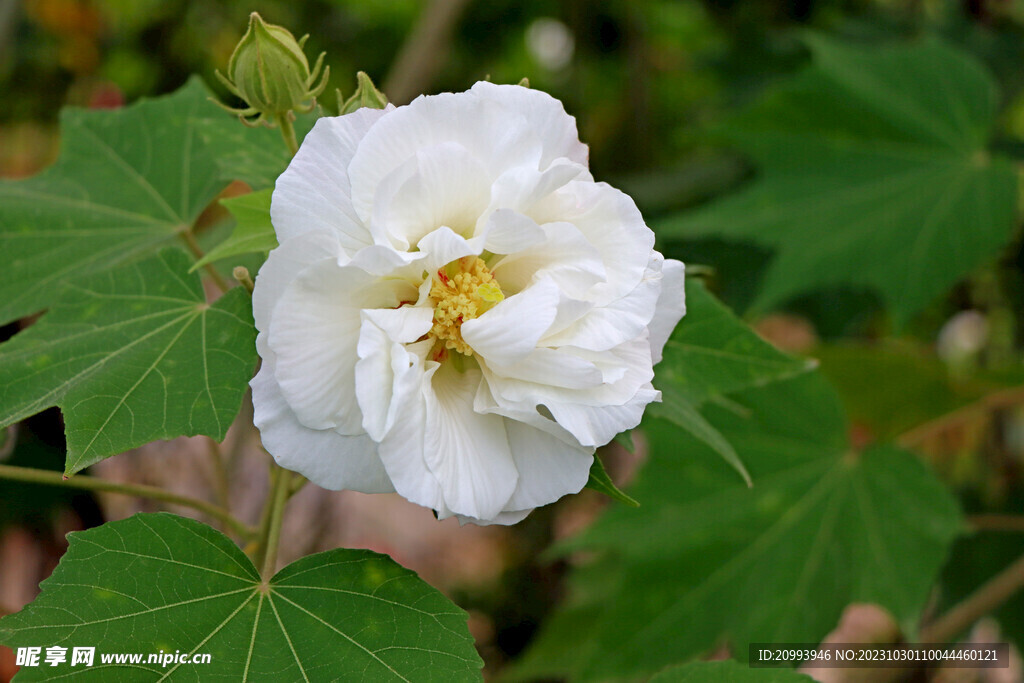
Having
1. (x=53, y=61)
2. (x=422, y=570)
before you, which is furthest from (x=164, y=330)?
(x=53, y=61)

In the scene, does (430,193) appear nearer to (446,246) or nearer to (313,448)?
(446,246)

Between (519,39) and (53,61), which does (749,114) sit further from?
(53,61)

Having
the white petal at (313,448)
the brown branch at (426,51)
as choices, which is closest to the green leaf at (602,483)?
the white petal at (313,448)

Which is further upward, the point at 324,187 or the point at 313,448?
the point at 324,187

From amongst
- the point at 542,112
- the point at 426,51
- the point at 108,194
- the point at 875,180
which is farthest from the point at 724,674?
the point at 426,51

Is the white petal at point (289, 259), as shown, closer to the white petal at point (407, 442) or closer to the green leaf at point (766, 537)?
the white petal at point (407, 442)

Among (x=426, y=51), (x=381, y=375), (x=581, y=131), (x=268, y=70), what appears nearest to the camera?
(x=381, y=375)

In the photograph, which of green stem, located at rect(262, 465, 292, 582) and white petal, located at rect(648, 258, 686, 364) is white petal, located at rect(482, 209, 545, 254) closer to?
white petal, located at rect(648, 258, 686, 364)
